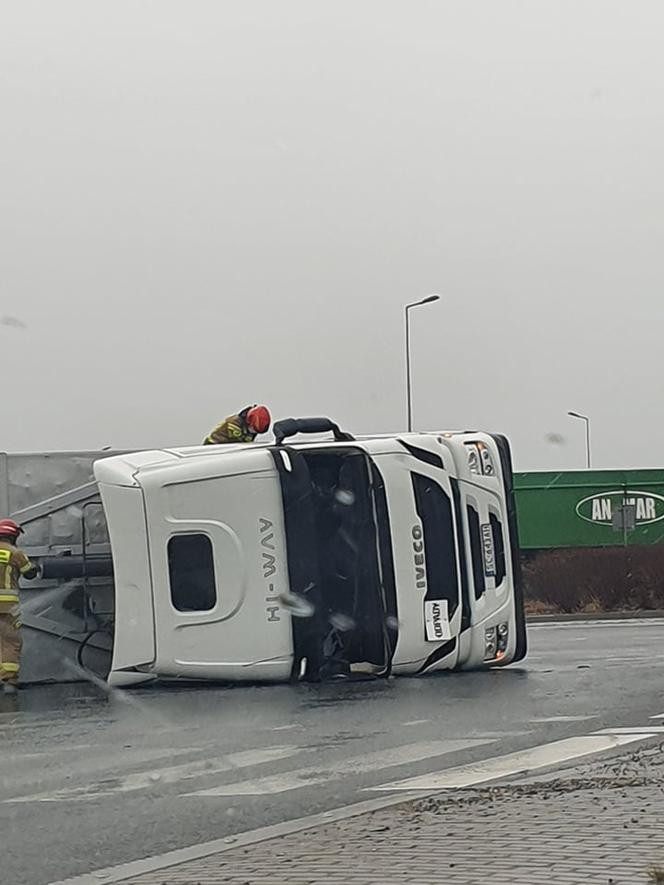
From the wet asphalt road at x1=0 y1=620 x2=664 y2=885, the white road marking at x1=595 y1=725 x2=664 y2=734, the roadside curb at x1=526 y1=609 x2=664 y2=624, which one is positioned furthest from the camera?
the roadside curb at x1=526 y1=609 x2=664 y2=624

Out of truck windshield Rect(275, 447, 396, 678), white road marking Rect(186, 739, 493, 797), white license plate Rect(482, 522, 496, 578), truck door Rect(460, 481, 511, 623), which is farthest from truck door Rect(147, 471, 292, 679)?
white road marking Rect(186, 739, 493, 797)

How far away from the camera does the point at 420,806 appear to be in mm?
7586

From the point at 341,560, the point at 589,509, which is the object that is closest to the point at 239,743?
the point at 341,560

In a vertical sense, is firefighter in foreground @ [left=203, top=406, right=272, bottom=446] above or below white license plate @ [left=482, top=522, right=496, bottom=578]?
above

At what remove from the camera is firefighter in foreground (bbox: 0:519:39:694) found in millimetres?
14359

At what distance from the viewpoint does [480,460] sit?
14492 millimetres

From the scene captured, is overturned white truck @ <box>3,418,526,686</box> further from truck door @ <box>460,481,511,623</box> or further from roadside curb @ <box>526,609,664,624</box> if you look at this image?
roadside curb @ <box>526,609,664,624</box>

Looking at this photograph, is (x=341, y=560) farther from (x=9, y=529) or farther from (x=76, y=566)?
(x=9, y=529)

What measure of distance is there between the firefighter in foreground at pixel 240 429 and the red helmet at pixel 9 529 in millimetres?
1845

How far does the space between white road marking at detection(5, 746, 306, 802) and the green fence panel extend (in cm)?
2671

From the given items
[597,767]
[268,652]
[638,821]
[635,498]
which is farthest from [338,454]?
[635,498]

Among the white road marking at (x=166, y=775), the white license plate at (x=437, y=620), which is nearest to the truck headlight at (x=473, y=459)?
the white license plate at (x=437, y=620)

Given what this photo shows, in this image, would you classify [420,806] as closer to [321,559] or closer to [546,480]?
[321,559]

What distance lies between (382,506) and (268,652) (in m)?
1.54
